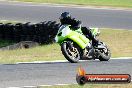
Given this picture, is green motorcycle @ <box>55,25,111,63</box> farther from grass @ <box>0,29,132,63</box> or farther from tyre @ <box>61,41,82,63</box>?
grass @ <box>0,29,132,63</box>

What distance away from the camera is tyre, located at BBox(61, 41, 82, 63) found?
47.7 feet

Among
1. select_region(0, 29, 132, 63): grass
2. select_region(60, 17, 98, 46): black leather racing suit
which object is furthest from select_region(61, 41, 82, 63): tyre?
select_region(0, 29, 132, 63): grass

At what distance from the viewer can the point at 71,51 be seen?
48.2 ft

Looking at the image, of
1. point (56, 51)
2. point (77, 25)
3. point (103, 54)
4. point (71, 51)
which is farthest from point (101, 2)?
point (71, 51)

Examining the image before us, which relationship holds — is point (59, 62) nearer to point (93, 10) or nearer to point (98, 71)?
point (98, 71)

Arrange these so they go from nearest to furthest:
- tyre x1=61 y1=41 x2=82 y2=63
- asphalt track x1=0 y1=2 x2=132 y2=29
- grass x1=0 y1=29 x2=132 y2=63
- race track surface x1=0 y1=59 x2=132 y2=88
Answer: race track surface x1=0 y1=59 x2=132 y2=88 < tyre x1=61 y1=41 x2=82 y2=63 < grass x1=0 y1=29 x2=132 y2=63 < asphalt track x1=0 y1=2 x2=132 y2=29

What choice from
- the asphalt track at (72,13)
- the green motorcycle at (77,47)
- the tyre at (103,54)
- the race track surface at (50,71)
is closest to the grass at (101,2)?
the asphalt track at (72,13)

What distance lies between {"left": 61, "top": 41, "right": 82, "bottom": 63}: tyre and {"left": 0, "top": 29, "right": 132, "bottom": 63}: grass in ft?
4.53

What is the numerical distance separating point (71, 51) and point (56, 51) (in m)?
4.66

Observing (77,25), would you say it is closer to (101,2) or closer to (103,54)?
(103,54)

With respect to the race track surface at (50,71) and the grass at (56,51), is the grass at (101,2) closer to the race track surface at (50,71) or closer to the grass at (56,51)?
the grass at (56,51)

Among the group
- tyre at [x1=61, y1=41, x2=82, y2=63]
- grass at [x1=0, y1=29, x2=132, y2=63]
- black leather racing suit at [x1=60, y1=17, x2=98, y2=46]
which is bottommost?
grass at [x1=0, y1=29, x2=132, y2=63]

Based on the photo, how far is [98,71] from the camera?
1280 cm

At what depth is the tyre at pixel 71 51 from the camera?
14.5m
